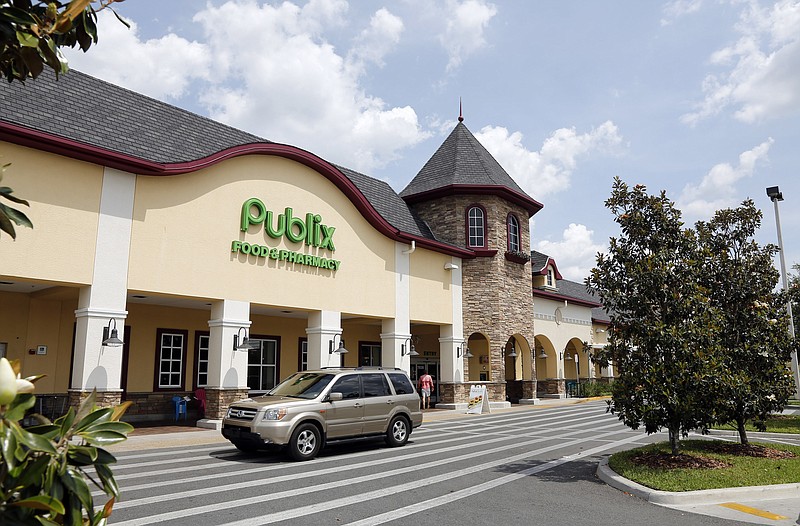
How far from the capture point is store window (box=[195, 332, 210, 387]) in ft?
69.6

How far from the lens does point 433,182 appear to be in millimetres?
28969

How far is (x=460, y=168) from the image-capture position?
29078 mm

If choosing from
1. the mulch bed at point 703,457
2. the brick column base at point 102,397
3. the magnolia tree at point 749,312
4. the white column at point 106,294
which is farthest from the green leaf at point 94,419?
the white column at point 106,294

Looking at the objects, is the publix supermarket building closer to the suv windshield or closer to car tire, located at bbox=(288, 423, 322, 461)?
the suv windshield

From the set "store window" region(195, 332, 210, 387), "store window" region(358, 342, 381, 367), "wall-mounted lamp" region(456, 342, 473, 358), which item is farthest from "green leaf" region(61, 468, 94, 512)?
"store window" region(358, 342, 381, 367)

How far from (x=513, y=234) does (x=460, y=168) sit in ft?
13.8

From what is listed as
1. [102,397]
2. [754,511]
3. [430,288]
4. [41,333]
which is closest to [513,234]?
[430,288]

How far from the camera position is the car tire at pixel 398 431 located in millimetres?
13727

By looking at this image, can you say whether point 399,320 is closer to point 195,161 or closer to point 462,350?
point 462,350

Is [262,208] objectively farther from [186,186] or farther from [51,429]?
[51,429]

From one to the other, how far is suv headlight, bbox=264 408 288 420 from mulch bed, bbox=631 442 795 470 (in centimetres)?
671

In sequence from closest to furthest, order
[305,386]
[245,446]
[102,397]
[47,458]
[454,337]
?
[47,458]
[245,446]
[305,386]
[102,397]
[454,337]

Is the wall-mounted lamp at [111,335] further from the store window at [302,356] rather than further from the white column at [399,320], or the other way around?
the white column at [399,320]

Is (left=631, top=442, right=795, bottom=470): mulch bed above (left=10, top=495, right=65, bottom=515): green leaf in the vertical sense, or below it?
below
